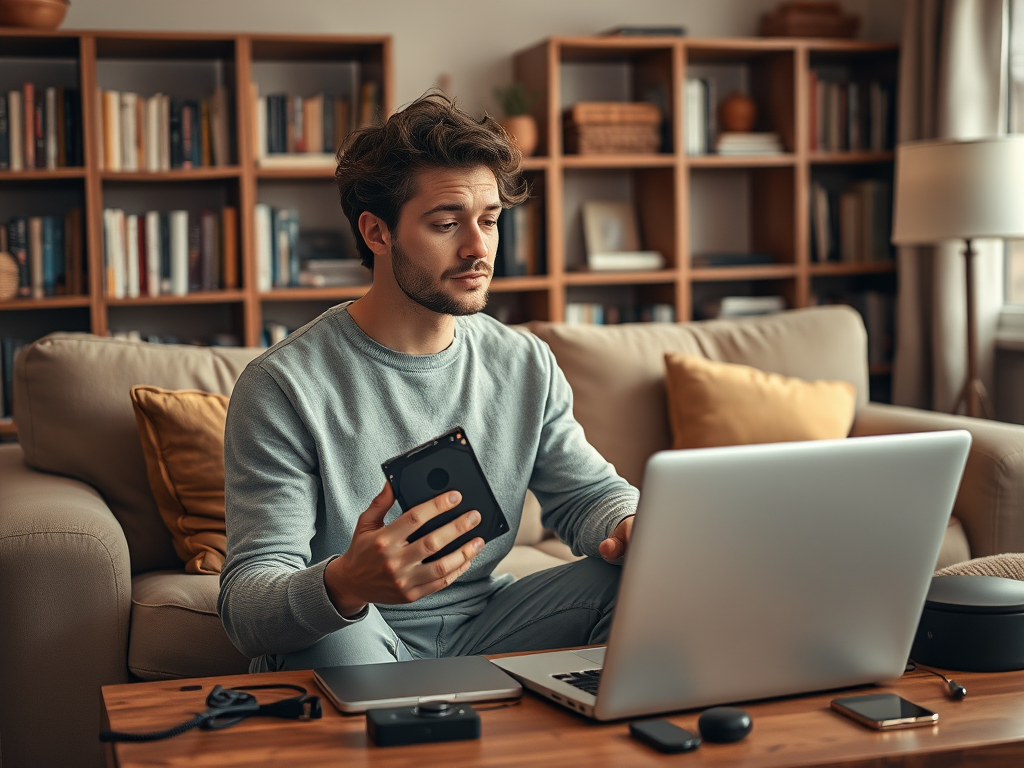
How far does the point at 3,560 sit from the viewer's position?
1830 millimetres

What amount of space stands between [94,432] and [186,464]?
226 millimetres

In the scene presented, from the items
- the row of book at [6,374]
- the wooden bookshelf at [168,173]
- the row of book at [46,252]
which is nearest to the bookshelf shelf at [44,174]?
the wooden bookshelf at [168,173]

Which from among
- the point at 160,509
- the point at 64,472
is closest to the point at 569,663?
the point at 160,509

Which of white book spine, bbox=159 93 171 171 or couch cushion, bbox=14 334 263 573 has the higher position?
white book spine, bbox=159 93 171 171

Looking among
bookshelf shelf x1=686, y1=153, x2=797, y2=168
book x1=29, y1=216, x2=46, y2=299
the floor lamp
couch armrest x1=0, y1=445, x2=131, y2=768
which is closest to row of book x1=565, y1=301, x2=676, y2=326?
bookshelf shelf x1=686, y1=153, x2=797, y2=168

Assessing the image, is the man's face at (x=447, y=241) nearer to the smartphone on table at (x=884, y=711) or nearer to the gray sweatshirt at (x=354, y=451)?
the gray sweatshirt at (x=354, y=451)

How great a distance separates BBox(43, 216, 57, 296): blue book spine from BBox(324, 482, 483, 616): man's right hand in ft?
8.33

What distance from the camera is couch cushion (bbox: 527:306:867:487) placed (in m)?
2.56

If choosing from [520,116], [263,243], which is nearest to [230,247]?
[263,243]

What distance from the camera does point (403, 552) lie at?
3.83 feet

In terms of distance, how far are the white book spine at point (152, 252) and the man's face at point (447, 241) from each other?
2.01m

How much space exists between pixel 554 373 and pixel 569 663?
64cm

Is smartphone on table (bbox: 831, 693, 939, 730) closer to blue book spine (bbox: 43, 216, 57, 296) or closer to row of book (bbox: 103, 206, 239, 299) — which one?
row of book (bbox: 103, 206, 239, 299)

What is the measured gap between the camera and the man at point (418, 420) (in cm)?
147
